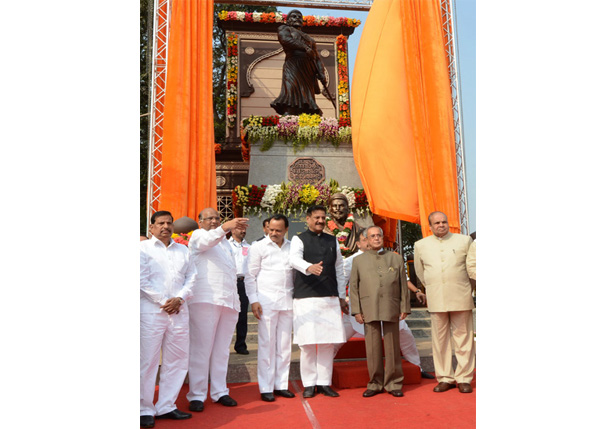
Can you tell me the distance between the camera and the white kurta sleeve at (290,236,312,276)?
14.4 feet

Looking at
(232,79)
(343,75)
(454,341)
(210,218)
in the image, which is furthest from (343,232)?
(343,75)

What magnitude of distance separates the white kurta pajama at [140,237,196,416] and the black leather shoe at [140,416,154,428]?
0.04 metres

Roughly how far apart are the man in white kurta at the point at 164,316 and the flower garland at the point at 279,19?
12.2 meters

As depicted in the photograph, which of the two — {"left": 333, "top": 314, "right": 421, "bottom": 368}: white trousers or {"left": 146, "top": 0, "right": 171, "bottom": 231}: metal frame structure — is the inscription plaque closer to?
{"left": 146, "top": 0, "right": 171, "bottom": 231}: metal frame structure

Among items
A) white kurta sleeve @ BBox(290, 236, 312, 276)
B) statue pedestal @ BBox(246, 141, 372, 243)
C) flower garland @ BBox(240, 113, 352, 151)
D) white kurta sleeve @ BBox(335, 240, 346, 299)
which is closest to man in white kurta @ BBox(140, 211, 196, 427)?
white kurta sleeve @ BBox(290, 236, 312, 276)

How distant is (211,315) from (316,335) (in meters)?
0.89

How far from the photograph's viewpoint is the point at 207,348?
4.27 meters

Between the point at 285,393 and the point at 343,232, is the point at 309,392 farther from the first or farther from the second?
the point at 343,232

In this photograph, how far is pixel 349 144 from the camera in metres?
9.54

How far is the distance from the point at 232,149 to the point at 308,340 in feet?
34.4

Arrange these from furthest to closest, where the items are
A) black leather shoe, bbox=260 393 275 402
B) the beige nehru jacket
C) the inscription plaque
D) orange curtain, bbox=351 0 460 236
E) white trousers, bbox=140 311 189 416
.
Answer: the inscription plaque < orange curtain, bbox=351 0 460 236 < the beige nehru jacket < black leather shoe, bbox=260 393 275 402 < white trousers, bbox=140 311 189 416

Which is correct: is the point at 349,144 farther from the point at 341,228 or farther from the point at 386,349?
the point at 386,349

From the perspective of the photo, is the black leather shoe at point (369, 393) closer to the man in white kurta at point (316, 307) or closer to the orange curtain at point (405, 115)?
the man in white kurta at point (316, 307)

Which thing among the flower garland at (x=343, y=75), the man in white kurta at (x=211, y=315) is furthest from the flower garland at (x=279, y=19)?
the man in white kurta at (x=211, y=315)
